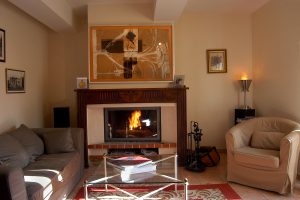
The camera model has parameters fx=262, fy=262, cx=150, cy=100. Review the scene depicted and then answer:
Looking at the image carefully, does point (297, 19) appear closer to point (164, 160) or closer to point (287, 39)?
point (287, 39)

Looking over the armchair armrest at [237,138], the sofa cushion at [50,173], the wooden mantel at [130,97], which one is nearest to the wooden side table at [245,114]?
the armchair armrest at [237,138]

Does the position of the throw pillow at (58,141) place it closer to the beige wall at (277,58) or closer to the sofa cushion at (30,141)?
the sofa cushion at (30,141)

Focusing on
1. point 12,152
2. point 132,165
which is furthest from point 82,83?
point 132,165

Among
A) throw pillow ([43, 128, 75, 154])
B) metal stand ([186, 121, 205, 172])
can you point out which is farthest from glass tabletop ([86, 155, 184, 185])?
metal stand ([186, 121, 205, 172])

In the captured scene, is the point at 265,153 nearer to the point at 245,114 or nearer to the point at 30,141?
the point at 245,114

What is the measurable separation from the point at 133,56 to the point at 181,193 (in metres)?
2.39

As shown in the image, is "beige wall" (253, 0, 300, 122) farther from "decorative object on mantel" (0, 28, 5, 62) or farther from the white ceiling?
"decorative object on mantel" (0, 28, 5, 62)

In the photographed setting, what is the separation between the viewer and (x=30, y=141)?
3338 mm

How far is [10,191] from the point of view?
1.93 m

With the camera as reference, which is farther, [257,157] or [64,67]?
[64,67]

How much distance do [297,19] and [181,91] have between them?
6.39 feet

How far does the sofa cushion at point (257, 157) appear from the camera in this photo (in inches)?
123

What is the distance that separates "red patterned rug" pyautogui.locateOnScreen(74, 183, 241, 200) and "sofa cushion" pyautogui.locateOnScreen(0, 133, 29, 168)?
2.50 feet

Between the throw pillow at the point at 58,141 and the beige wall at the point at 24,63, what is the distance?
610 mm
